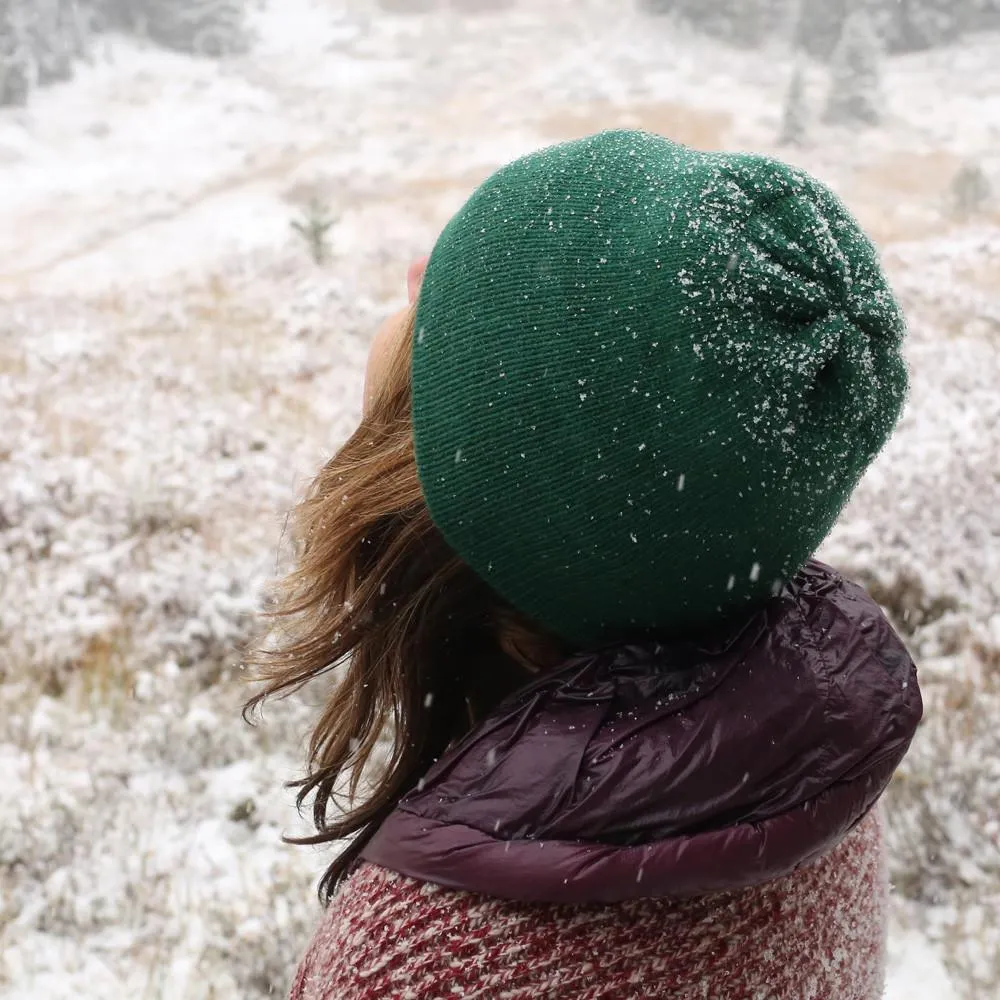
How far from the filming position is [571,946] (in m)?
1.19

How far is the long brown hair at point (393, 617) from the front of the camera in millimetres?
1618

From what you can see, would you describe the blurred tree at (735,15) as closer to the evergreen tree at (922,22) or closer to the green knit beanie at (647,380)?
the evergreen tree at (922,22)

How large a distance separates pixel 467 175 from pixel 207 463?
11.7 m

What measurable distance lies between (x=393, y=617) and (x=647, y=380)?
74cm

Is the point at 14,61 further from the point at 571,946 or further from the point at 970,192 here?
the point at 571,946

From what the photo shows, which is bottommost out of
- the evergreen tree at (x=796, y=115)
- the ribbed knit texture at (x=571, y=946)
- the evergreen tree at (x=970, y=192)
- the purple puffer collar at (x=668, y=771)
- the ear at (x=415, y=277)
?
the evergreen tree at (x=796, y=115)

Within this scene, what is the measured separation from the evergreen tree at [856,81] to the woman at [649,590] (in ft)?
69.6

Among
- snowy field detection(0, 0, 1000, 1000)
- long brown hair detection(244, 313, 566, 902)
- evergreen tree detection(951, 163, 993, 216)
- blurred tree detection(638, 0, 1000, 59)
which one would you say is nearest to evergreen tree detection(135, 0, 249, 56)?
snowy field detection(0, 0, 1000, 1000)

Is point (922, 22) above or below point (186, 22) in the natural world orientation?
above

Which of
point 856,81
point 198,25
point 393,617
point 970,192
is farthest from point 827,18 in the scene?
point 393,617

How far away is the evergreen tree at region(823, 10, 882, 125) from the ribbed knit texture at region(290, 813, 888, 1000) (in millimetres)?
21567

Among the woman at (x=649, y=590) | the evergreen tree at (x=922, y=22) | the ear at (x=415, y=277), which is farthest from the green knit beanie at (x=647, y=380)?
the evergreen tree at (x=922, y=22)

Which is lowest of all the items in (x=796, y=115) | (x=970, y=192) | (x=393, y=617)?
(x=796, y=115)

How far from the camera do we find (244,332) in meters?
9.71
